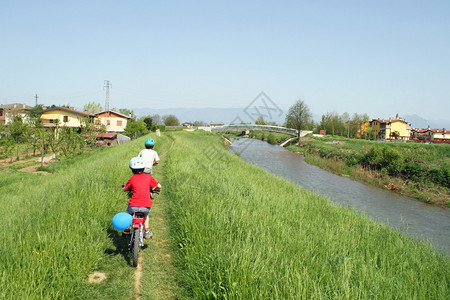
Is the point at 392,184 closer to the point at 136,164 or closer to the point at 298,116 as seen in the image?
the point at 136,164

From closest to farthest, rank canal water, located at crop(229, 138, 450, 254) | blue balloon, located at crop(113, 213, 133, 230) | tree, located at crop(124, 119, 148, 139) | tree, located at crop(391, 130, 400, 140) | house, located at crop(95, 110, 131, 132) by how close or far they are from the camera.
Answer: blue balloon, located at crop(113, 213, 133, 230), canal water, located at crop(229, 138, 450, 254), tree, located at crop(124, 119, 148, 139), house, located at crop(95, 110, 131, 132), tree, located at crop(391, 130, 400, 140)

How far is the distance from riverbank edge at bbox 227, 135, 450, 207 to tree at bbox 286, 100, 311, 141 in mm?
38478

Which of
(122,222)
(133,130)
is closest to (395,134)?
(133,130)

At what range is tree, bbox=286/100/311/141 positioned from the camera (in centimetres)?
6956

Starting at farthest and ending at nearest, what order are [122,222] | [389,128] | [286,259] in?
[389,128], [122,222], [286,259]

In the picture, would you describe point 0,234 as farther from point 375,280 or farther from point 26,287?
point 375,280

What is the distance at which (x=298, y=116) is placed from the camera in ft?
230

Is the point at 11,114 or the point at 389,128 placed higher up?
the point at 389,128

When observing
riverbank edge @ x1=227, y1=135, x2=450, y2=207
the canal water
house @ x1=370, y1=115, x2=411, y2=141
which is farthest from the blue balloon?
house @ x1=370, y1=115, x2=411, y2=141

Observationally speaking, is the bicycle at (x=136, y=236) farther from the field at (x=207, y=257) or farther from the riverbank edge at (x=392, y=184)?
the riverbank edge at (x=392, y=184)

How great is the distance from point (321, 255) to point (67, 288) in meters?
3.85

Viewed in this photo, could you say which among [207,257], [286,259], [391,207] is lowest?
[391,207]

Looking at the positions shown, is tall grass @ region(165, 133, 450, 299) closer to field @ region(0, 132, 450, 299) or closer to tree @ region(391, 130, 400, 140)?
field @ region(0, 132, 450, 299)

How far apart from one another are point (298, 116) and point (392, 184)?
4969cm
